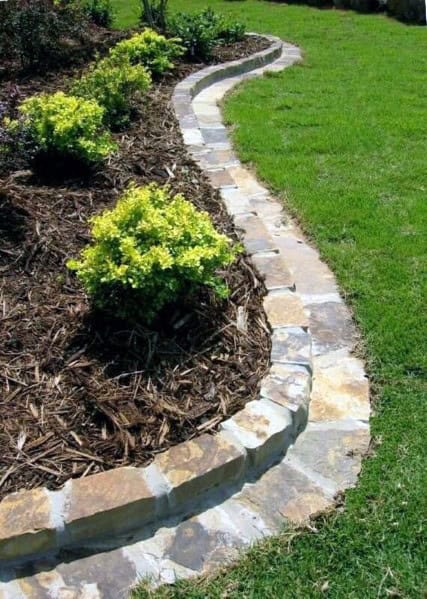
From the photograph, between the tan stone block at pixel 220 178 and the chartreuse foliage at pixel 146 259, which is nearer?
the chartreuse foliage at pixel 146 259

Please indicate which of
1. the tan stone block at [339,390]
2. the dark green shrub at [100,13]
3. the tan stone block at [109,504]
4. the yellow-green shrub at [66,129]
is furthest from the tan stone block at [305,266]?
the dark green shrub at [100,13]

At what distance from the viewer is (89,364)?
3.11 m

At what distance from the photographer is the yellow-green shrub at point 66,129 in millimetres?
4789

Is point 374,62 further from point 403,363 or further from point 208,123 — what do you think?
point 403,363

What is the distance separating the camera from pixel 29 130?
4.98 metres

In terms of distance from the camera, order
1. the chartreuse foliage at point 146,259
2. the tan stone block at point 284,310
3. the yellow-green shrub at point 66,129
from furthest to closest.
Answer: the yellow-green shrub at point 66,129, the tan stone block at point 284,310, the chartreuse foliage at point 146,259

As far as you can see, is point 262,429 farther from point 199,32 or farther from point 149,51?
point 199,32

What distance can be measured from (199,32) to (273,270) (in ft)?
19.2

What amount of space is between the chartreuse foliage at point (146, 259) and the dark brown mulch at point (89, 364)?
14cm

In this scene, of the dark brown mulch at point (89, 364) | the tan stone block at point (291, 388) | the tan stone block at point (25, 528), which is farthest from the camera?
the tan stone block at point (291, 388)

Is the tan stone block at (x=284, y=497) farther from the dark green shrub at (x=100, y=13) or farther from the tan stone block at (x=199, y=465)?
the dark green shrub at (x=100, y=13)

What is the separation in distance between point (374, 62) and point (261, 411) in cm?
730

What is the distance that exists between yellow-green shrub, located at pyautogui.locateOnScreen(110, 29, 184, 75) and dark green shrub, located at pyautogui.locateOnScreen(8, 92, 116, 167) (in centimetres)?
277

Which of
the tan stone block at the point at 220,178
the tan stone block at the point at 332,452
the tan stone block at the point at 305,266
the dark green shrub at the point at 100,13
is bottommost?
the tan stone block at the point at 332,452
